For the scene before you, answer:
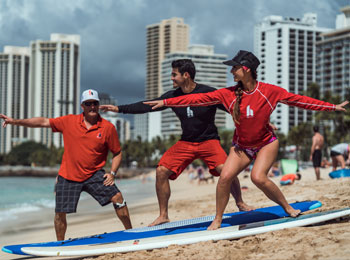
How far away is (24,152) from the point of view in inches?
5502

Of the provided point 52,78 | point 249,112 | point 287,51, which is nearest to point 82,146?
point 249,112

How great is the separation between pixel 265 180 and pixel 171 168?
4.57ft

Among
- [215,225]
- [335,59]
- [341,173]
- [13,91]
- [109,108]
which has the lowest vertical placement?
[215,225]

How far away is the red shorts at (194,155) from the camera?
5.86 metres

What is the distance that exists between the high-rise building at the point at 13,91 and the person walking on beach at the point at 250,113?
189403mm

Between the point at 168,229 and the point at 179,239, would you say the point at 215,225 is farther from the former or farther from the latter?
the point at 168,229

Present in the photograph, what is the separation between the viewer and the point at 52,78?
177750mm

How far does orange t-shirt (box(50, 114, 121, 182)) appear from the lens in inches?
215

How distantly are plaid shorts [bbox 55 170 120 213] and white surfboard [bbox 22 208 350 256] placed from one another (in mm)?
654

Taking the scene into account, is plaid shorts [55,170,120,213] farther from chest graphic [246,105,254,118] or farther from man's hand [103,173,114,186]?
chest graphic [246,105,254,118]

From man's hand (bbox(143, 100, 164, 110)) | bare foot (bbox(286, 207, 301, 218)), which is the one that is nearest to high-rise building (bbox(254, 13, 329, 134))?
bare foot (bbox(286, 207, 301, 218))

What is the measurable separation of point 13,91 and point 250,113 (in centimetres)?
20108

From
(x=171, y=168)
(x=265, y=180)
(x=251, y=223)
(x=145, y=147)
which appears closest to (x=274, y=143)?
(x=265, y=180)

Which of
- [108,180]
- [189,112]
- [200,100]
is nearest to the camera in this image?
[200,100]
